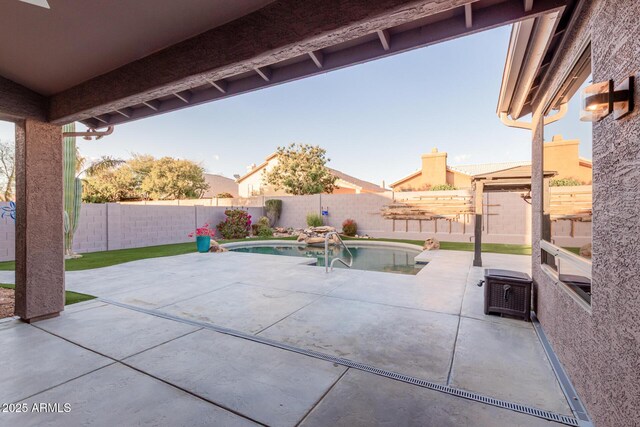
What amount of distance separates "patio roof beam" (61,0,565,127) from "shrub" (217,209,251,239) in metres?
9.43

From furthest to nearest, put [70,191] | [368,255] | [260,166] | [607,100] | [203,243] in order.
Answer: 1. [260,166]
2. [368,255]
3. [203,243]
4. [70,191]
5. [607,100]

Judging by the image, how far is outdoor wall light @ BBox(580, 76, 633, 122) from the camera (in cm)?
128

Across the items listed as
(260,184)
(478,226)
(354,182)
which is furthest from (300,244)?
(354,182)

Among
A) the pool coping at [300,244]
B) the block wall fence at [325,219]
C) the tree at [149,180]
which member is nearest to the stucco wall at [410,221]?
the block wall fence at [325,219]

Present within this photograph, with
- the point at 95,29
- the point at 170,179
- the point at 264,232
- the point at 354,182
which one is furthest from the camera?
the point at 354,182

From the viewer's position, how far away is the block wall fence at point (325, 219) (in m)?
8.89

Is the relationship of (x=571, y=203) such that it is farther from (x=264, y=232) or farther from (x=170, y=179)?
(x=170, y=179)

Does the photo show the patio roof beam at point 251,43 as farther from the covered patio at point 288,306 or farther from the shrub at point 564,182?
the shrub at point 564,182

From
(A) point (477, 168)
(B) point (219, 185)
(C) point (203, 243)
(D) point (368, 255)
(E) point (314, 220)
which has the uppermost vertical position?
(A) point (477, 168)

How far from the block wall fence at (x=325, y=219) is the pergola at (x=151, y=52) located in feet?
20.5

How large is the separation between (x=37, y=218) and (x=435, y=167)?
1978 centimetres

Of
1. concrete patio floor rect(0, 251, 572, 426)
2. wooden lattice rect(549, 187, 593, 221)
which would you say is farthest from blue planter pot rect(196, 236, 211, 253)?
wooden lattice rect(549, 187, 593, 221)

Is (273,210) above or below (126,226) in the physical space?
above

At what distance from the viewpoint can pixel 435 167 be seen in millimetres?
19344
